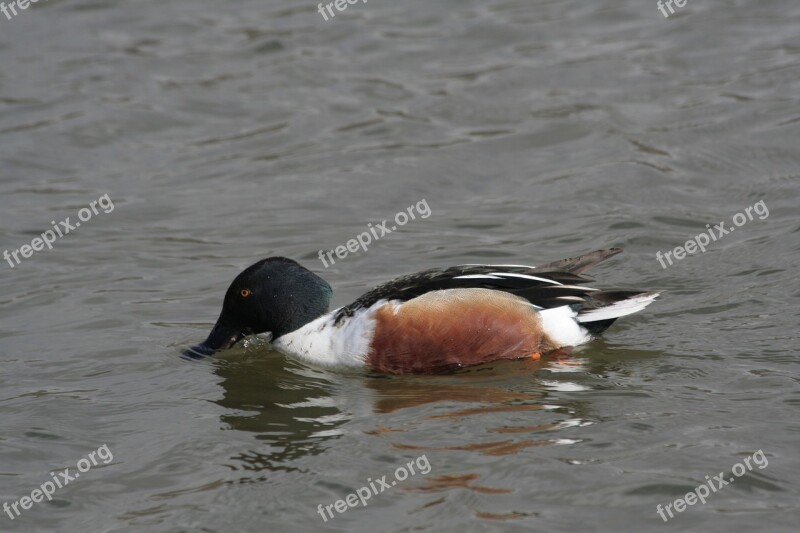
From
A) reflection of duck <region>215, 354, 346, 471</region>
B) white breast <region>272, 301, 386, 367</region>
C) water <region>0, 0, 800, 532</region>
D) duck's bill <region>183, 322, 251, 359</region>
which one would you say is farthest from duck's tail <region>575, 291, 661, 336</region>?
duck's bill <region>183, 322, 251, 359</region>

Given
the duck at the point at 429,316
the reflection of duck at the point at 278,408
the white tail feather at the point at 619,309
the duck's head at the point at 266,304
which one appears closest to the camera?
the reflection of duck at the point at 278,408

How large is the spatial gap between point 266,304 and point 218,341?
0.40 metres

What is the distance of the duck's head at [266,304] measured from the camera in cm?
796

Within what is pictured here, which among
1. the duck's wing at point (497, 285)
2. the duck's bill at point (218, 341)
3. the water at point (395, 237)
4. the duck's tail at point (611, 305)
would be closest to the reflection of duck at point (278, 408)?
the water at point (395, 237)

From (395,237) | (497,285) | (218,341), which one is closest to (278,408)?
(218,341)

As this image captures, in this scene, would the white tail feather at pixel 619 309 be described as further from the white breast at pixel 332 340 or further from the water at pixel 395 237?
the white breast at pixel 332 340

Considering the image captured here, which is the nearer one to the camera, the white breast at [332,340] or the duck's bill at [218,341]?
the white breast at [332,340]

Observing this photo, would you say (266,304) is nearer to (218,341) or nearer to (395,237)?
(218,341)

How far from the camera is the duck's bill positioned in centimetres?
800

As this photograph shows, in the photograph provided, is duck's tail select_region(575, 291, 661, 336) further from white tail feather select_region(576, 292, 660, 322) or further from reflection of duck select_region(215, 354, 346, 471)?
reflection of duck select_region(215, 354, 346, 471)

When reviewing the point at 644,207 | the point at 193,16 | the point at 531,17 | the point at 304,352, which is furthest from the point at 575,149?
the point at 193,16

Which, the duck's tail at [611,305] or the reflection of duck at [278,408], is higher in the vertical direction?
the duck's tail at [611,305]

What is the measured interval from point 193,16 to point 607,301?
29.1 feet

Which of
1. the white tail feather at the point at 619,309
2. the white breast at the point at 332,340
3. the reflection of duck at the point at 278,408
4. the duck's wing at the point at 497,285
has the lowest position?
the reflection of duck at the point at 278,408
